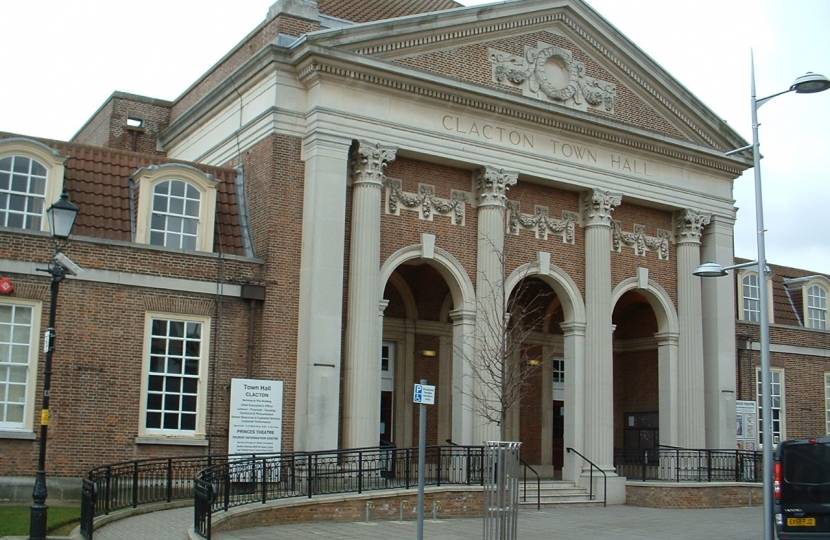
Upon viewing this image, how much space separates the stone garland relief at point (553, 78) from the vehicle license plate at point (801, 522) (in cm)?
1373

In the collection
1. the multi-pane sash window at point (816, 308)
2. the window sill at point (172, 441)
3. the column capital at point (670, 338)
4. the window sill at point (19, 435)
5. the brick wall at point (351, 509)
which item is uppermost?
the multi-pane sash window at point (816, 308)

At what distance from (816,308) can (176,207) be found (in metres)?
23.8

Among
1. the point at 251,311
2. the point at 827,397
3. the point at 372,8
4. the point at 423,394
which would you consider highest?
the point at 372,8

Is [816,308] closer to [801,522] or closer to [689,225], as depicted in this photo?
[689,225]

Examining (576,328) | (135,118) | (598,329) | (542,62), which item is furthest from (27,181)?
(598,329)

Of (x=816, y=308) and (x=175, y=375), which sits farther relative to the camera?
(x=816, y=308)

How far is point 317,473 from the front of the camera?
2008cm

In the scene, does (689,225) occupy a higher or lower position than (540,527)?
higher

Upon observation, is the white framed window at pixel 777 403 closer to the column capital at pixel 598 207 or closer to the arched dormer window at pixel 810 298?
the arched dormer window at pixel 810 298

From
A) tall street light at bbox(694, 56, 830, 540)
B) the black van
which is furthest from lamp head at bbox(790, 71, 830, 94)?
the black van

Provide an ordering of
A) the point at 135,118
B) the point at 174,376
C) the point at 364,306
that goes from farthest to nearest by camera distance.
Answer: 1. the point at 135,118
2. the point at 364,306
3. the point at 174,376

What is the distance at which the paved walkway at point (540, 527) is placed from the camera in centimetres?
1664

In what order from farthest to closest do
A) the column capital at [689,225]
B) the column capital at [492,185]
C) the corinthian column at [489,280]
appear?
the column capital at [689,225]
the column capital at [492,185]
the corinthian column at [489,280]

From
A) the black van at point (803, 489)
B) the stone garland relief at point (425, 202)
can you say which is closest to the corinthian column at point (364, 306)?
the stone garland relief at point (425, 202)
